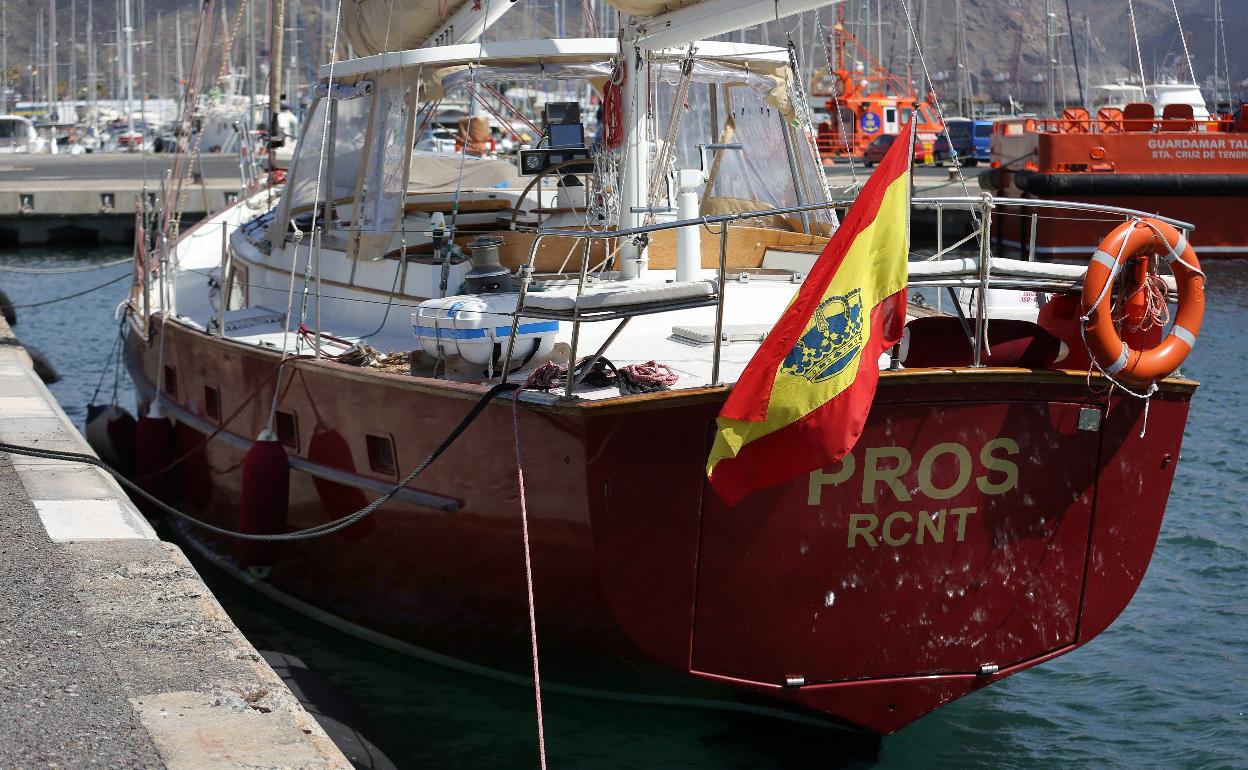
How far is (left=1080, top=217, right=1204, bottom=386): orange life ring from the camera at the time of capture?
18.6 feet

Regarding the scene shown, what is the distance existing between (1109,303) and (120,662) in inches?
160

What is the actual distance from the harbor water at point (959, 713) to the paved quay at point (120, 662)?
143 cm

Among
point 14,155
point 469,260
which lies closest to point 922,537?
point 469,260

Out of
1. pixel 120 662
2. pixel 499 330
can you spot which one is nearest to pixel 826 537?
pixel 499 330

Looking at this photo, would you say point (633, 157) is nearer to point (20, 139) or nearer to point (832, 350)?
point (832, 350)

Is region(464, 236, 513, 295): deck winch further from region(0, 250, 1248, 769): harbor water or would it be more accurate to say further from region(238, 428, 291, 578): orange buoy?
region(0, 250, 1248, 769): harbor water

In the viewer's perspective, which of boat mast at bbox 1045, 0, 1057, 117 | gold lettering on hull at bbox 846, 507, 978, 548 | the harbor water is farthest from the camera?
boat mast at bbox 1045, 0, 1057, 117

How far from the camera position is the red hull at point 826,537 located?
592 centimetres

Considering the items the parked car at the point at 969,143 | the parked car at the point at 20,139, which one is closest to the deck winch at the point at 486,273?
the parked car at the point at 969,143

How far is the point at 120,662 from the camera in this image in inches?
207

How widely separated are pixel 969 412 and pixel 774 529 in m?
0.94

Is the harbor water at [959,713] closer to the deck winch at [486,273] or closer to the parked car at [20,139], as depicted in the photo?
the deck winch at [486,273]

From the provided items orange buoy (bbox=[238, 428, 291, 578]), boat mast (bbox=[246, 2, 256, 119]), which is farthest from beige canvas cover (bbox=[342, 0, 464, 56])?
orange buoy (bbox=[238, 428, 291, 578])

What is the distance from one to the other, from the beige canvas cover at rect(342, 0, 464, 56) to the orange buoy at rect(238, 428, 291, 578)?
9.07ft
